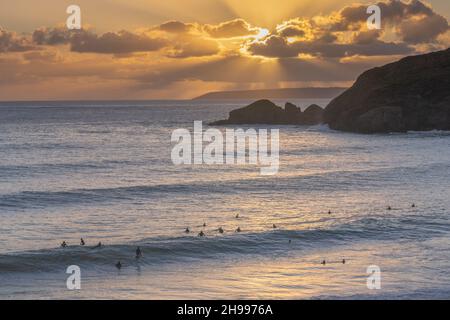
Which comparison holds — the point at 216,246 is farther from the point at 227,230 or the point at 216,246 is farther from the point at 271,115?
the point at 271,115

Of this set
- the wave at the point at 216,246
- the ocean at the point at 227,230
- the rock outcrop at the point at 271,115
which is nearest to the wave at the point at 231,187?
the ocean at the point at 227,230

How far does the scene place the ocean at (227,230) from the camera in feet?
80.3

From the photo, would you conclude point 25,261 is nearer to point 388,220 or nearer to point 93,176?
point 388,220

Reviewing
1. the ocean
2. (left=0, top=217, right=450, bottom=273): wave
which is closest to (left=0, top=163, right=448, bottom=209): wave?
the ocean

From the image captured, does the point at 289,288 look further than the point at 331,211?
No

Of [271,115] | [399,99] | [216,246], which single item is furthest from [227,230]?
[271,115]

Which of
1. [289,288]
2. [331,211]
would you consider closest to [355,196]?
[331,211]

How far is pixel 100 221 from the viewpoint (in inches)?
1452

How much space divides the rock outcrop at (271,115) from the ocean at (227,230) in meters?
87.5

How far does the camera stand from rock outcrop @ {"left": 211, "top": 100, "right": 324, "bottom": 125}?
155 m

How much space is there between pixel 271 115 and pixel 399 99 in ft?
137

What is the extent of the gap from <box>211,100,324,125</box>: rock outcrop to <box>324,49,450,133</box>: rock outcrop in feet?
46.6
